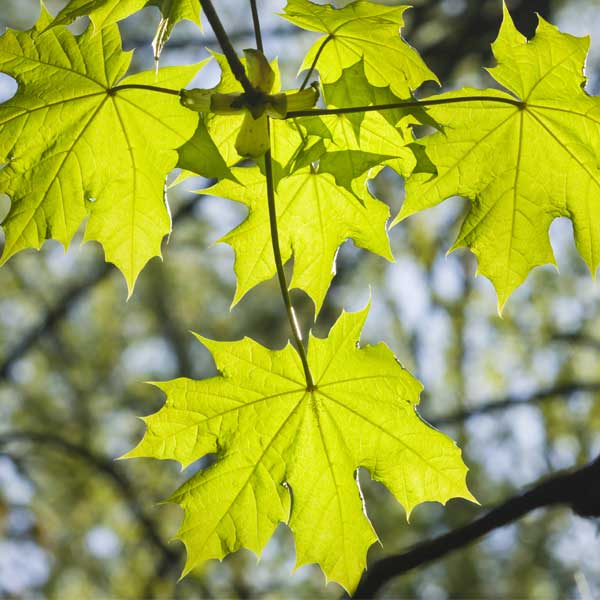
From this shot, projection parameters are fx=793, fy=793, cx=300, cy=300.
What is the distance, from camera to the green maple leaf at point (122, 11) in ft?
5.35

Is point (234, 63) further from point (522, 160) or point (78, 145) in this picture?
point (522, 160)

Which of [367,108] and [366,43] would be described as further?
[366,43]

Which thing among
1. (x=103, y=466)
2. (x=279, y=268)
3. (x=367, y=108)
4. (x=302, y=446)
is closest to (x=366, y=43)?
(x=367, y=108)

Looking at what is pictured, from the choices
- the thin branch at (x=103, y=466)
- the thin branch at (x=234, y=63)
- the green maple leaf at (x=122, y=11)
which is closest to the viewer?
the thin branch at (x=234, y=63)

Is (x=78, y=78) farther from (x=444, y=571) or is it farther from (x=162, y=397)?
(x=444, y=571)

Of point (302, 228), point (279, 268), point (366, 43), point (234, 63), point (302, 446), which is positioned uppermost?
point (234, 63)

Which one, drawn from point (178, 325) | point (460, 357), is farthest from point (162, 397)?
point (460, 357)

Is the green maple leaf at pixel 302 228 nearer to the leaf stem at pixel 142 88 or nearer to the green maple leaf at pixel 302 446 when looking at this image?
the green maple leaf at pixel 302 446

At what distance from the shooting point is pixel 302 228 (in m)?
2.03

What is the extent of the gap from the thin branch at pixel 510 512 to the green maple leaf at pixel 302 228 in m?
0.77

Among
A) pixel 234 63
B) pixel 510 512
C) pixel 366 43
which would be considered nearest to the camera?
pixel 510 512

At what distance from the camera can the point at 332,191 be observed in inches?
79.0

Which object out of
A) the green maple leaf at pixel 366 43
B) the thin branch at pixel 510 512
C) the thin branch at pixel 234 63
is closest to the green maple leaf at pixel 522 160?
the green maple leaf at pixel 366 43

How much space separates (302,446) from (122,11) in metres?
1.11
